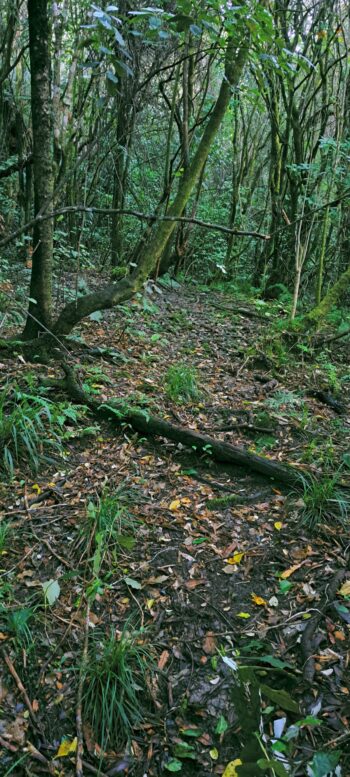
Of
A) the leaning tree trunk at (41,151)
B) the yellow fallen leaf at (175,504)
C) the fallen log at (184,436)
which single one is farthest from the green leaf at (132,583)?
the leaning tree trunk at (41,151)

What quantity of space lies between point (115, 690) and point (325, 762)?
1.16m

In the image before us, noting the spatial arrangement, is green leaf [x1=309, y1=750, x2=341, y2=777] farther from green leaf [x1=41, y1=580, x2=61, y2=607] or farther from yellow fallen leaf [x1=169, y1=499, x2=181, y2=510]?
yellow fallen leaf [x1=169, y1=499, x2=181, y2=510]

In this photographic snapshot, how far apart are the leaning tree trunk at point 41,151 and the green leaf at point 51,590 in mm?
1830

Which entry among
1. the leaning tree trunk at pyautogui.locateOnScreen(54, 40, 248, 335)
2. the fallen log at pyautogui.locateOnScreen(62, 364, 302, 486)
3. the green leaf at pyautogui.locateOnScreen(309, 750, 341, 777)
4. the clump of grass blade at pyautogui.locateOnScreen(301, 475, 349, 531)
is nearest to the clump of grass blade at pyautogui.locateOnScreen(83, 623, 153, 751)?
the green leaf at pyautogui.locateOnScreen(309, 750, 341, 777)

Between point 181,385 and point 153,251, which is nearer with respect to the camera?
point 181,385

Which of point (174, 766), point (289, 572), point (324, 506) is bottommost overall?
point (174, 766)

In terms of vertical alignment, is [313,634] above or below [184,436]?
below

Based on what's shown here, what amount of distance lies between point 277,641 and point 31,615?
130 cm

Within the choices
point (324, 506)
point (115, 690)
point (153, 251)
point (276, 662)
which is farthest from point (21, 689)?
point (153, 251)

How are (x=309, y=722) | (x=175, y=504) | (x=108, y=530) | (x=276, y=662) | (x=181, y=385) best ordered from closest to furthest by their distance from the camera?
(x=309, y=722)
(x=276, y=662)
(x=108, y=530)
(x=175, y=504)
(x=181, y=385)

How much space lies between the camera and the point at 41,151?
4422 millimetres

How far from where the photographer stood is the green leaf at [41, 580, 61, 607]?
2768mm

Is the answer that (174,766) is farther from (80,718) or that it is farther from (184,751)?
(80,718)

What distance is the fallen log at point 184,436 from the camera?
3838mm
